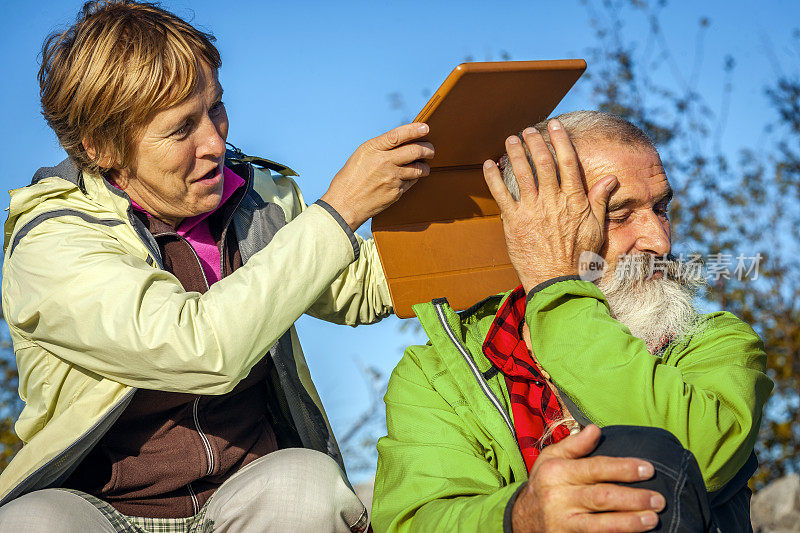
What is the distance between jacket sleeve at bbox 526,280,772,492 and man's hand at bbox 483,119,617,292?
0.36ft

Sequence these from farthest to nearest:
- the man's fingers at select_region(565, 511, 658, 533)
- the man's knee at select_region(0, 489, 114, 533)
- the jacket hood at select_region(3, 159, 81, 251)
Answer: the jacket hood at select_region(3, 159, 81, 251) → the man's knee at select_region(0, 489, 114, 533) → the man's fingers at select_region(565, 511, 658, 533)

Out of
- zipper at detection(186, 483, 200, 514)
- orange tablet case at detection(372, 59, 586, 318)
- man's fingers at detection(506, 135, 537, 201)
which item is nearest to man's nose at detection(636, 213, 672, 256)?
man's fingers at detection(506, 135, 537, 201)

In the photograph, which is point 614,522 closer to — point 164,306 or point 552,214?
point 552,214

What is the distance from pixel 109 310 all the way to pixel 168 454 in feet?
→ 2.00

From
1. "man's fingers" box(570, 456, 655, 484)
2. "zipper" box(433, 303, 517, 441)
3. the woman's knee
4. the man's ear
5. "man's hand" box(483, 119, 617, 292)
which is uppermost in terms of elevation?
the man's ear

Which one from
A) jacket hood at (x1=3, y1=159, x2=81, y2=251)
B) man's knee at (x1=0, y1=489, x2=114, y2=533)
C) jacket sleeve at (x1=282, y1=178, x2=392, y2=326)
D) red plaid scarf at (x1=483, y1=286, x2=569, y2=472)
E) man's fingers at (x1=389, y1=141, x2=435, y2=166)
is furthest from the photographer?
jacket sleeve at (x1=282, y1=178, x2=392, y2=326)

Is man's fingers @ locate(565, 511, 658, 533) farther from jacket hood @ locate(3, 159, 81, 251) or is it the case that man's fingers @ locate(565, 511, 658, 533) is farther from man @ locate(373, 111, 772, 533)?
jacket hood @ locate(3, 159, 81, 251)

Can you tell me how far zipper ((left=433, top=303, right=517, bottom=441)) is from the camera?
245 cm

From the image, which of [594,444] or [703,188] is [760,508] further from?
[594,444]

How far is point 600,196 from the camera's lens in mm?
2482

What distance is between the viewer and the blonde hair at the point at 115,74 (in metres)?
2.75

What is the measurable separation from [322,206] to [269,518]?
99 centimetres

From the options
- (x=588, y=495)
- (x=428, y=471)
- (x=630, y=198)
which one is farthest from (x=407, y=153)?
(x=588, y=495)

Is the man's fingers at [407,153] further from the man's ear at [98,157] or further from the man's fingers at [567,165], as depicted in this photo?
the man's ear at [98,157]
